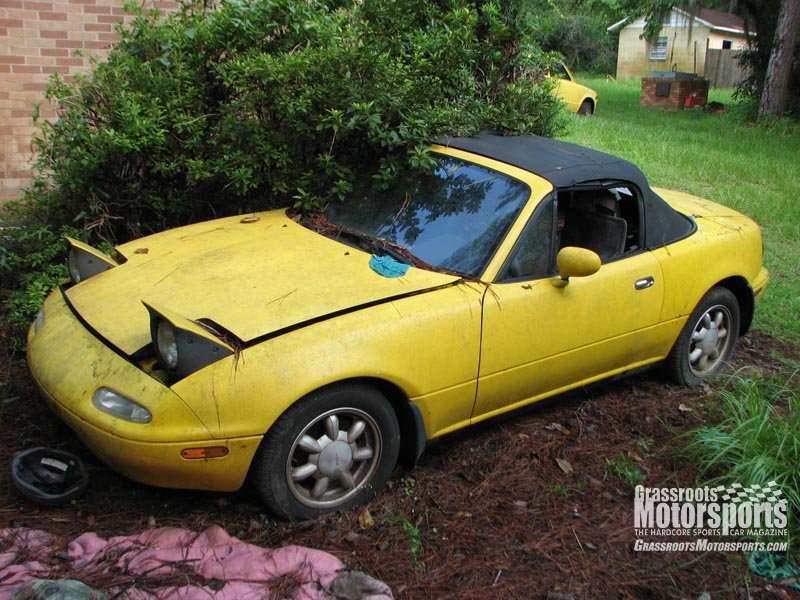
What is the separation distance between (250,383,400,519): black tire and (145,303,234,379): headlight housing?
37 centimetres

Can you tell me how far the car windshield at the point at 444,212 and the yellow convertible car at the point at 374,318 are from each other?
11mm

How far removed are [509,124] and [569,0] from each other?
23.0m

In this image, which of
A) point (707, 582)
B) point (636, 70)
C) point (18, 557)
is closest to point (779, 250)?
point (707, 582)

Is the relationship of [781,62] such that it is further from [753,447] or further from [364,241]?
[364,241]

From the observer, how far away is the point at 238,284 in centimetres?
345

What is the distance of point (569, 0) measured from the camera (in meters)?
25.5

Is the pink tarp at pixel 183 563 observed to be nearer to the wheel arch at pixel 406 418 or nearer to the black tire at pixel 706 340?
the wheel arch at pixel 406 418

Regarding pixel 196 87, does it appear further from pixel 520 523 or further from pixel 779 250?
pixel 779 250

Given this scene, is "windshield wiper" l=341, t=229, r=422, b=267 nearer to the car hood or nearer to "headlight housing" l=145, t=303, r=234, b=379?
the car hood

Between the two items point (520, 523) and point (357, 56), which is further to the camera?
point (357, 56)

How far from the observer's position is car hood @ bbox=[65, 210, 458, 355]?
319cm

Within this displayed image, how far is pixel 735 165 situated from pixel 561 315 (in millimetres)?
8550

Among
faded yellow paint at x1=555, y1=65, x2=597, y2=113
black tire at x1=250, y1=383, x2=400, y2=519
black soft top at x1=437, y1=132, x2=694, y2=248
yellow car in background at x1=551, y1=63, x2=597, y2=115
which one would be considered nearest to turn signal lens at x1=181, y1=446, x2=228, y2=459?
black tire at x1=250, y1=383, x2=400, y2=519

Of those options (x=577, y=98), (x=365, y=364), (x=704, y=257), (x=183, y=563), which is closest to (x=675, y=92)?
(x=577, y=98)
